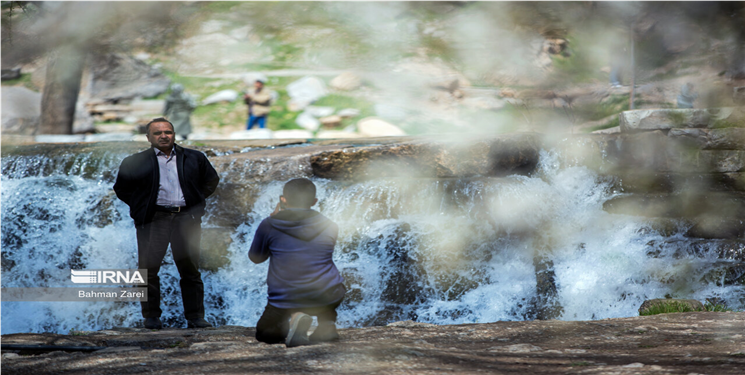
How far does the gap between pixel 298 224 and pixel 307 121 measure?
29.4ft

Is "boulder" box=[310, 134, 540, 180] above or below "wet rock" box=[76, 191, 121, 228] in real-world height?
above

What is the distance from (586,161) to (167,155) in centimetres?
444

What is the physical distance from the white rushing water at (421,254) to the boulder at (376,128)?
3.83 meters

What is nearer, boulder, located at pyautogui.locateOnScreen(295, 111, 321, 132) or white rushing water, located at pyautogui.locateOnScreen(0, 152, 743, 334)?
white rushing water, located at pyautogui.locateOnScreen(0, 152, 743, 334)

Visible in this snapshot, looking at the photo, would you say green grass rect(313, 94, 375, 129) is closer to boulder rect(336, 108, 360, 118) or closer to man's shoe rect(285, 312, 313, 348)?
boulder rect(336, 108, 360, 118)

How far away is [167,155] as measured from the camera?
122 inches

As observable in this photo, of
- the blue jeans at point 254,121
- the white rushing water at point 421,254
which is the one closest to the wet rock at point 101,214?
the white rushing water at point 421,254

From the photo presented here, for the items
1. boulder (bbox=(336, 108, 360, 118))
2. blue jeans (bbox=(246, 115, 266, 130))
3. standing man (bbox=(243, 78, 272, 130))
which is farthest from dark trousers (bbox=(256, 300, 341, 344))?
boulder (bbox=(336, 108, 360, 118))

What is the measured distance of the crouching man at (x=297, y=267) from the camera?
2.35 m

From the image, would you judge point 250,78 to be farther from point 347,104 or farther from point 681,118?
point 681,118

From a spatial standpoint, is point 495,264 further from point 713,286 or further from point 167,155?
point 167,155

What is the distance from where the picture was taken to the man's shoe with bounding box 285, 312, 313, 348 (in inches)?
91.0

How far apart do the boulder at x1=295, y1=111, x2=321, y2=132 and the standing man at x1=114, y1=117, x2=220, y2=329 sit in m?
7.61

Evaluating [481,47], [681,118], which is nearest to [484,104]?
[481,47]
